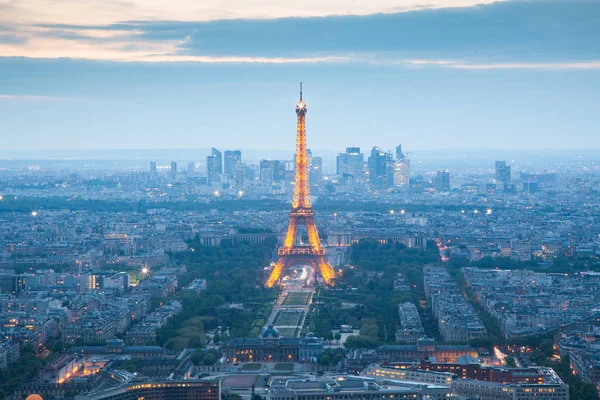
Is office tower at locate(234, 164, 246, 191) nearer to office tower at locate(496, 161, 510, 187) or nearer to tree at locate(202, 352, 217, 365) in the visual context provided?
office tower at locate(496, 161, 510, 187)

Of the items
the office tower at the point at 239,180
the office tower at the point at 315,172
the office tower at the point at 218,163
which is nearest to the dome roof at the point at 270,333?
the office tower at the point at 239,180

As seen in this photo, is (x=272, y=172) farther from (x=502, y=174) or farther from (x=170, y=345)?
(x=170, y=345)

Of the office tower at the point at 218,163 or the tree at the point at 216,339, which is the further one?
the office tower at the point at 218,163

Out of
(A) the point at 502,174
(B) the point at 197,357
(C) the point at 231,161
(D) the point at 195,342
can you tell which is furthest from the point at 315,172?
(B) the point at 197,357

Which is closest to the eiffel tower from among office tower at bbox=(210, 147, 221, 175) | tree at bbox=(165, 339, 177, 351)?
tree at bbox=(165, 339, 177, 351)

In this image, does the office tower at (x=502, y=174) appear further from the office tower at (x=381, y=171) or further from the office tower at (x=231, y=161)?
the office tower at (x=231, y=161)

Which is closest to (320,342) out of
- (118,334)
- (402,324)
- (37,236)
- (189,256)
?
(402,324)
